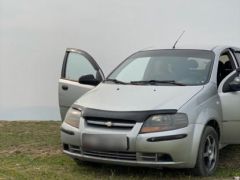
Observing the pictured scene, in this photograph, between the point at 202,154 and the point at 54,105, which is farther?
the point at 54,105

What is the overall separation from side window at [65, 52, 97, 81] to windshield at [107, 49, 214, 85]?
659 millimetres

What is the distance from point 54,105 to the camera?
32.5ft

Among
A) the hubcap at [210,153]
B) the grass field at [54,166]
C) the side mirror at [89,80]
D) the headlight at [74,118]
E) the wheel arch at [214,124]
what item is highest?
the side mirror at [89,80]

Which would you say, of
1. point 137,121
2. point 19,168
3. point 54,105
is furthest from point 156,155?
point 54,105

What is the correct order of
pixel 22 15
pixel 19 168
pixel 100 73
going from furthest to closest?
pixel 22 15
pixel 100 73
pixel 19 168

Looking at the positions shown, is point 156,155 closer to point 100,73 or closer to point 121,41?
point 100,73

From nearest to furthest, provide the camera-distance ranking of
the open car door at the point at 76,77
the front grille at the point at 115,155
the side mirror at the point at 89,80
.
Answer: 1. the front grille at the point at 115,155
2. the side mirror at the point at 89,80
3. the open car door at the point at 76,77

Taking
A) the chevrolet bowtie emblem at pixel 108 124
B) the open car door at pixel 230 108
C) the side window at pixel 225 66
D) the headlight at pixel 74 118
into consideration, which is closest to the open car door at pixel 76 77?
the headlight at pixel 74 118

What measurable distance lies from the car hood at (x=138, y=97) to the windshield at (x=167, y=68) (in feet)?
0.91

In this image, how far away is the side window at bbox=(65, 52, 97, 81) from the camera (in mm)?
7469

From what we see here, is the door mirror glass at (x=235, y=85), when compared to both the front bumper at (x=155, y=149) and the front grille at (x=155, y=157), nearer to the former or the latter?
the front bumper at (x=155, y=149)

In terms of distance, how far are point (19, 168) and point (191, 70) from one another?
2479 mm

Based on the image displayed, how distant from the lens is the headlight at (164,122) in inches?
214

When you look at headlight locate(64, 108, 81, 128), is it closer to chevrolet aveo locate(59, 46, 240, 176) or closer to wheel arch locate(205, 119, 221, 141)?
chevrolet aveo locate(59, 46, 240, 176)
